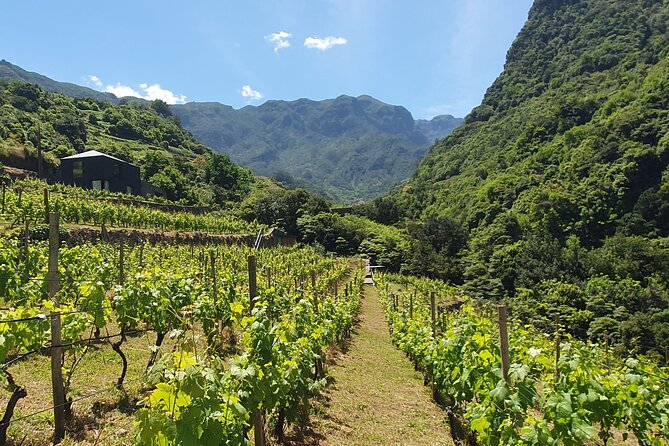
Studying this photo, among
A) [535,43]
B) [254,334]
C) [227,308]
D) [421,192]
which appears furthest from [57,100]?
[535,43]

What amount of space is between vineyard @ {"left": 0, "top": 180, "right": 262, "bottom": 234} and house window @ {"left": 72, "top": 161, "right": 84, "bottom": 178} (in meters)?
9.80

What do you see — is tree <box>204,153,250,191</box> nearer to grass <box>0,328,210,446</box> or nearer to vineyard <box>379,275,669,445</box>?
grass <box>0,328,210,446</box>

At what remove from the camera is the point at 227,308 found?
8.94 meters

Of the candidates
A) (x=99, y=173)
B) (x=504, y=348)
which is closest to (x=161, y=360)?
(x=504, y=348)

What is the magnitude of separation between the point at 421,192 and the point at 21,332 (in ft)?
294

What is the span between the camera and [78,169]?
39656 mm

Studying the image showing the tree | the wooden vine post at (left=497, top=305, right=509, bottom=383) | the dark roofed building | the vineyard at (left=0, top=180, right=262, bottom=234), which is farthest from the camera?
the tree

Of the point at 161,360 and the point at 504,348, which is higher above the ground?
the point at 161,360

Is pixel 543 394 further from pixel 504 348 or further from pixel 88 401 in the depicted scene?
pixel 88 401

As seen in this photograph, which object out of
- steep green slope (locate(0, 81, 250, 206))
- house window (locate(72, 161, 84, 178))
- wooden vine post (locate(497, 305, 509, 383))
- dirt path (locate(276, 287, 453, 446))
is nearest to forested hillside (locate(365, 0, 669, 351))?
dirt path (locate(276, 287, 453, 446))

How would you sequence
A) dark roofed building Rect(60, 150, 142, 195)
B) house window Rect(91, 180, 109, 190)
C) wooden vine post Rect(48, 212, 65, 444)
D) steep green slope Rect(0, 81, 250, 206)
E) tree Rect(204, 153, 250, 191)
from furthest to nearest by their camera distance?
tree Rect(204, 153, 250, 191) < steep green slope Rect(0, 81, 250, 206) < house window Rect(91, 180, 109, 190) < dark roofed building Rect(60, 150, 142, 195) < wooden vine post Rect(48, 212, 65, 444)

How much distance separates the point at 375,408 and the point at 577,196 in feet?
195

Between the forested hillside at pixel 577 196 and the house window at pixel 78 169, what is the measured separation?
3853cm

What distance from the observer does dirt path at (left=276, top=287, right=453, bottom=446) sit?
634 centimetres
